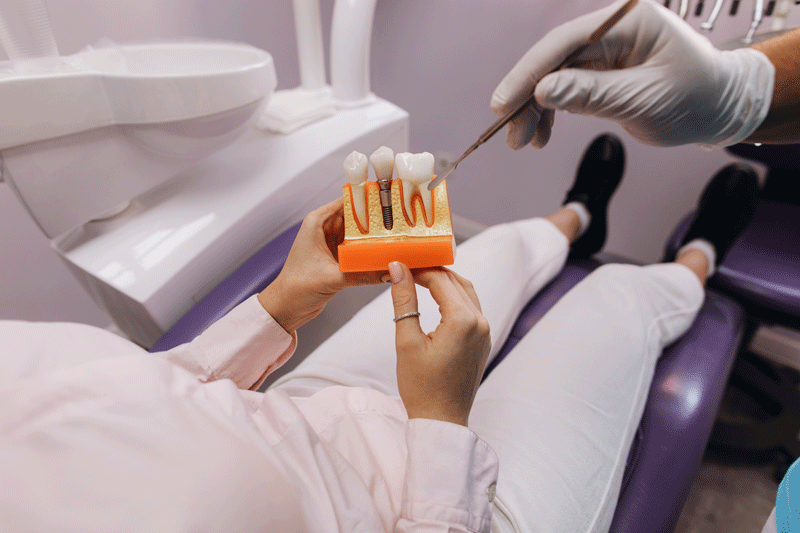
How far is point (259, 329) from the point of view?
0.58 meters

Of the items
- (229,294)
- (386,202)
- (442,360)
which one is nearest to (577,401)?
(442,360)

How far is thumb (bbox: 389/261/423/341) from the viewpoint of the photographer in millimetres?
464

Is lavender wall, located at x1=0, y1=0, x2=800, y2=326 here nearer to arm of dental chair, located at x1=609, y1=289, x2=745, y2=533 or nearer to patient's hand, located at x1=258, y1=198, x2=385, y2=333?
arm of dental chair, located at x1=609, y1=289, x2=745, y2=533

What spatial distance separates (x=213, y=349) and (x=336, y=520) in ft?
0.92

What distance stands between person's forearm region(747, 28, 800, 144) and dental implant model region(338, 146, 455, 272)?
45cm

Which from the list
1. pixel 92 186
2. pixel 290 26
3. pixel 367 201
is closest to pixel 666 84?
pixel 367 201

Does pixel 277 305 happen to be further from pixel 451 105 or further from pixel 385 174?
pixel 451 105

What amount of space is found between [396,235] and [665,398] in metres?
0.53

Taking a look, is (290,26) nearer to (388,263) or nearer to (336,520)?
(388,263)

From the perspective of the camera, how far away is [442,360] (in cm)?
45

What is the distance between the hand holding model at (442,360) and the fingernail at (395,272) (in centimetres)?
3

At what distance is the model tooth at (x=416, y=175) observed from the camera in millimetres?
528

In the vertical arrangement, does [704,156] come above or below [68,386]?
below

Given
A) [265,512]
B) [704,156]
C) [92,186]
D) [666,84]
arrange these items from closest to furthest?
1. [265,512]
2. [666,84]
3. [92,186]
4. [704,156]
